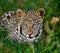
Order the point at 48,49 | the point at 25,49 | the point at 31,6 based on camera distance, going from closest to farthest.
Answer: the point at 48,49
the point at 25,49
the point at 31,6

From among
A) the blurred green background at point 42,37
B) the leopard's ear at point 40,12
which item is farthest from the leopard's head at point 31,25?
the blurred green background at point 42,37

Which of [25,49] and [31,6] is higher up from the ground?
[31,6]

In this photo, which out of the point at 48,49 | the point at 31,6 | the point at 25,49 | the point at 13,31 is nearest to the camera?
the point at 48,49

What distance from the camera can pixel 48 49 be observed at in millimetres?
5543

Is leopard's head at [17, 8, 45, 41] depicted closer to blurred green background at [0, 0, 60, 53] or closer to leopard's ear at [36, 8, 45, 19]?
leopard's ear at [36, 8, 45, 19]

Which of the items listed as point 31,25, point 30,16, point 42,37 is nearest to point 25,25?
point 31,25

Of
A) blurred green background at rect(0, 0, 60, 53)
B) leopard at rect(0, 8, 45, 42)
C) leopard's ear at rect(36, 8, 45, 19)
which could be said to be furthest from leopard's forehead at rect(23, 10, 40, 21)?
blurred green background at rect(0, 0, 60, 53)

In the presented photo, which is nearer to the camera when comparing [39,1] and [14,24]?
[14,24]

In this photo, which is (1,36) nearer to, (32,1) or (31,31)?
(31,31)

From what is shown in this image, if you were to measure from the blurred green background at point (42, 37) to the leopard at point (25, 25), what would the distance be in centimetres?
11

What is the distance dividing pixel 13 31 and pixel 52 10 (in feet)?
3.03

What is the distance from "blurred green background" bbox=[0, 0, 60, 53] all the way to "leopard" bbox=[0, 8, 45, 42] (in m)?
0.11

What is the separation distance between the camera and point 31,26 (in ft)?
20.3

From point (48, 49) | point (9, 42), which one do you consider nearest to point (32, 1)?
point (9, 42)
